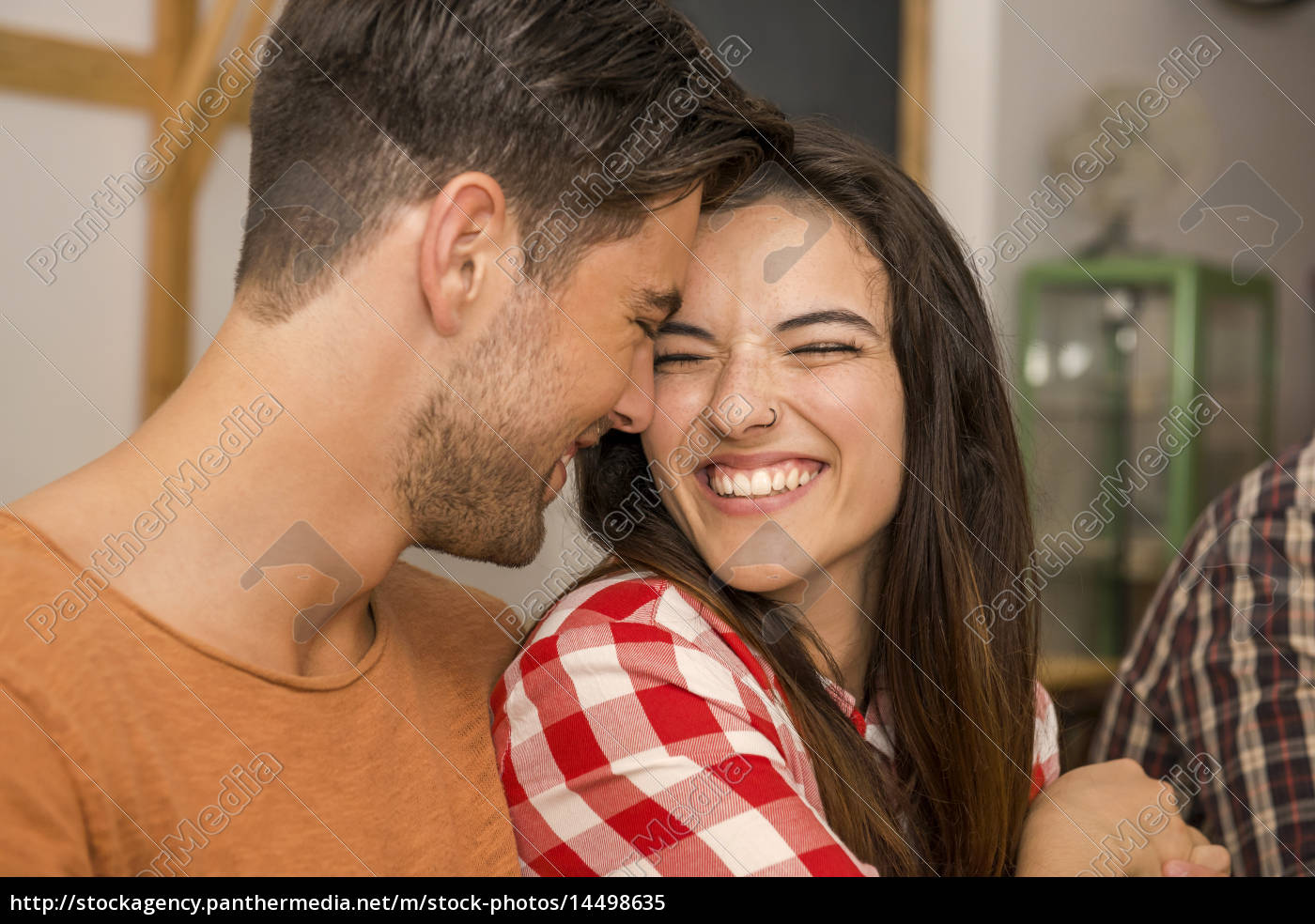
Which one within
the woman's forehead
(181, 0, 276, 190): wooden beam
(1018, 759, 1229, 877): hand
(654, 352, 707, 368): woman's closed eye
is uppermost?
(181, 0, 276, 190): wooden beam

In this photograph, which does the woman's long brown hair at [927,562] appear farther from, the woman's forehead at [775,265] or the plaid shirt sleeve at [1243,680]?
the plaid shirt sleeve at [1243,680]

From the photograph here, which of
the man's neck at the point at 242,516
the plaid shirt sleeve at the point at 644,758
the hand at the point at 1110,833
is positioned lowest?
the hand at the point at 1110,833

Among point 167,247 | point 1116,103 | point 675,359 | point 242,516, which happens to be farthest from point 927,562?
point 1116,103

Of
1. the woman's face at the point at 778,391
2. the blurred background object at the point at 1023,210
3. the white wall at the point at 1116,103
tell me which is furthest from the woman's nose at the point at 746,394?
the white wall at the point at 1116,103

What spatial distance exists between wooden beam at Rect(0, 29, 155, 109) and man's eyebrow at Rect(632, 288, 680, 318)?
1.81 m

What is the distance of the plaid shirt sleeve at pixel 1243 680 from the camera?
151 cm

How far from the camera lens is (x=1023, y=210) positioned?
3.25m

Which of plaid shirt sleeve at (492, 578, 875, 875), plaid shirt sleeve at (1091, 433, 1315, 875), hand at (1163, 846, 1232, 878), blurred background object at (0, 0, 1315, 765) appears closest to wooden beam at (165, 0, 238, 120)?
blurred background object at (0, 0, 1315, 765)

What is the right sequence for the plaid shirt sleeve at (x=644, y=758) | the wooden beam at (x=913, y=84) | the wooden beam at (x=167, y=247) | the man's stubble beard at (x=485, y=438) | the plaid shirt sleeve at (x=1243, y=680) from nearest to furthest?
the plaid shirt sleeve at (x=644, y=758) → the man's stubble beard at (x=485, y=438) → the plaid shirt sleeve at (x=1243, y=680) → the wooden beam at (x=167, y=247) → the wooden beam at (x=913, y=84)

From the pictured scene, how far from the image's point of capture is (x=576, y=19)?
3.27 feet

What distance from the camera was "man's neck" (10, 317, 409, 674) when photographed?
2.74 ft

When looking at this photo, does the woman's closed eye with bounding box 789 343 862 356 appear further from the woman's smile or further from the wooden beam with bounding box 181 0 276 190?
the wooden beam with bounding box 181 0 276 190

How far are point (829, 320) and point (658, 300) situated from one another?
190 mm
